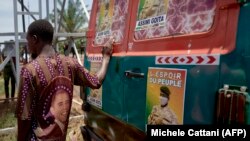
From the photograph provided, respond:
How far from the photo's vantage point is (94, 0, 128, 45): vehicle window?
2.65 metres

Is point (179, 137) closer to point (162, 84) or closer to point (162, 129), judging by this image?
point (162, 129)

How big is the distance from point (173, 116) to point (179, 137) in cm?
25

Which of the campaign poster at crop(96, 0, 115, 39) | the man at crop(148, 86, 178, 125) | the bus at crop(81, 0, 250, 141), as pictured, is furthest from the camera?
the campaign poster at crop(96, 0, 115, 39)

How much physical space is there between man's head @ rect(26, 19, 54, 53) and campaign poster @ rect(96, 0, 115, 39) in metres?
0.88

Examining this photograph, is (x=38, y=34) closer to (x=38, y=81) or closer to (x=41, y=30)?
(x=41, y=30)

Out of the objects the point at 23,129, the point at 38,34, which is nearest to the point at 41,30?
the point at 38,34

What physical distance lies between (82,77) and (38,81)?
40 cm

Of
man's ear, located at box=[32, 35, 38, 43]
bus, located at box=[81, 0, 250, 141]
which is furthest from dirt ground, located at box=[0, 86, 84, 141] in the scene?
man's ear, located at box=[32, 35, 38, 43]

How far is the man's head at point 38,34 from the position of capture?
2049 millimetres

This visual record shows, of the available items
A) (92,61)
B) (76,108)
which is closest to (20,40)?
(76,108)

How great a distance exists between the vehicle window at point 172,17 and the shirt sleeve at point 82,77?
1.53 feet

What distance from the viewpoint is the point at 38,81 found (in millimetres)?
1993

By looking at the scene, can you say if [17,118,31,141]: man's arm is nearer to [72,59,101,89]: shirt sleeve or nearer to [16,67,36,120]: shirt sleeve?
[16,67,36,120]: shirt sleeve

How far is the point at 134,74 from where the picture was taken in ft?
7.52
